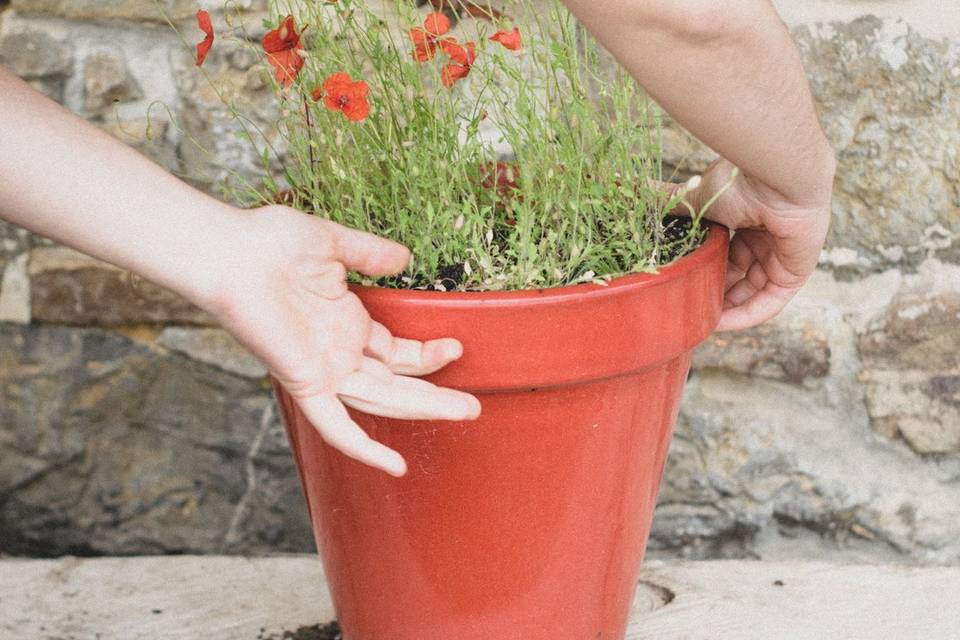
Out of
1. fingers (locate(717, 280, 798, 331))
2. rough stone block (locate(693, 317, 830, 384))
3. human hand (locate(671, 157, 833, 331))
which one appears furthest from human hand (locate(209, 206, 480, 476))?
rough stone block (locate(693, 317, 830, 384))

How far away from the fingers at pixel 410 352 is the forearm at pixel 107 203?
16 cm

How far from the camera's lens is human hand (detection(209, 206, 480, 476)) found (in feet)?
3.12

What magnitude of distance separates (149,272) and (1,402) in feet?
3.12

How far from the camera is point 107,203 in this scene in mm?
947

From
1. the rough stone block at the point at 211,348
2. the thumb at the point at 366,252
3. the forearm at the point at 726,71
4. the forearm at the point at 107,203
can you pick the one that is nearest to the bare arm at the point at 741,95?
the forearm at the point at 726,71

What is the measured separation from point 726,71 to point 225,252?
0.47 meters

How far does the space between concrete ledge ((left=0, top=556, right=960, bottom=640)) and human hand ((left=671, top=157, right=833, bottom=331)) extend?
0.44 m

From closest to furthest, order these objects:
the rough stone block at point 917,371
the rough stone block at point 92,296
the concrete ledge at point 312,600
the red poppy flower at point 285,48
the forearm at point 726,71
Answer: the forearm at point 726,71 < the red poppy flower at point 285,48 < the concrete ledge at point 312,600 < the rough stone block at point 917,371 < the rough stone block at point 92,296

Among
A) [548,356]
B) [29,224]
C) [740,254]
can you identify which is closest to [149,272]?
[29,224]

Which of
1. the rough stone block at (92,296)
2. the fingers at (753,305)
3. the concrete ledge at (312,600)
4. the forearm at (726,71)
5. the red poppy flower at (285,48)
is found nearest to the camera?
the forearm at (726,71)

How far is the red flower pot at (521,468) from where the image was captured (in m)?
1.01

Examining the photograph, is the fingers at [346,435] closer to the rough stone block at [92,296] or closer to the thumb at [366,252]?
the thumb at [366,252]

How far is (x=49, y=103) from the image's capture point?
981mm

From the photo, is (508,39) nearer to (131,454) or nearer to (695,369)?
(695,369)
